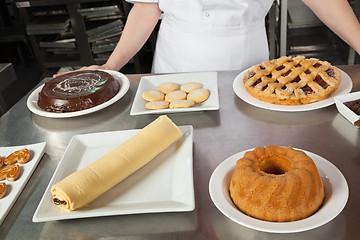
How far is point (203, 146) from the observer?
980 mm

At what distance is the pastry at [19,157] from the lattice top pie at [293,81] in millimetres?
623

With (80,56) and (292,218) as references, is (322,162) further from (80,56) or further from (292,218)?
(80,56)

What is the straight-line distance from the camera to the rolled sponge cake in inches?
30.5

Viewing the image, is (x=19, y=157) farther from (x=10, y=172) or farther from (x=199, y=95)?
(x=199, y=95)

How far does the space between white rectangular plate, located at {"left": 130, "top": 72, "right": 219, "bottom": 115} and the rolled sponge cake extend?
139mm

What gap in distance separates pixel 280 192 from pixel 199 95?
1.68 feet

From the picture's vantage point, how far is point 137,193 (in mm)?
835

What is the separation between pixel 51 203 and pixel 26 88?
3.18m

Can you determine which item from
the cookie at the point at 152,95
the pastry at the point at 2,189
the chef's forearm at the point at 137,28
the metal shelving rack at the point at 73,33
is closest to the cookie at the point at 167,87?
the cookie at the point at 152,95

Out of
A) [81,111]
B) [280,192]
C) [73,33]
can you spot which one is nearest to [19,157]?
[81,111]

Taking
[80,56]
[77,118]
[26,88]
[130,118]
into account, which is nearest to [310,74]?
[130,118]

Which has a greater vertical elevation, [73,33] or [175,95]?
[175,95]

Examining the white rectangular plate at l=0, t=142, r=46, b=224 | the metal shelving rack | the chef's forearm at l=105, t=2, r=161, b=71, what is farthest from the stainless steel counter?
the metal shelving rack

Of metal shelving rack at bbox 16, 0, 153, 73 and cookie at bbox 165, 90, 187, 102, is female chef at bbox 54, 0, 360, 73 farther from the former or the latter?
metal shelving rack at bbox 16, 0, 153, 73
